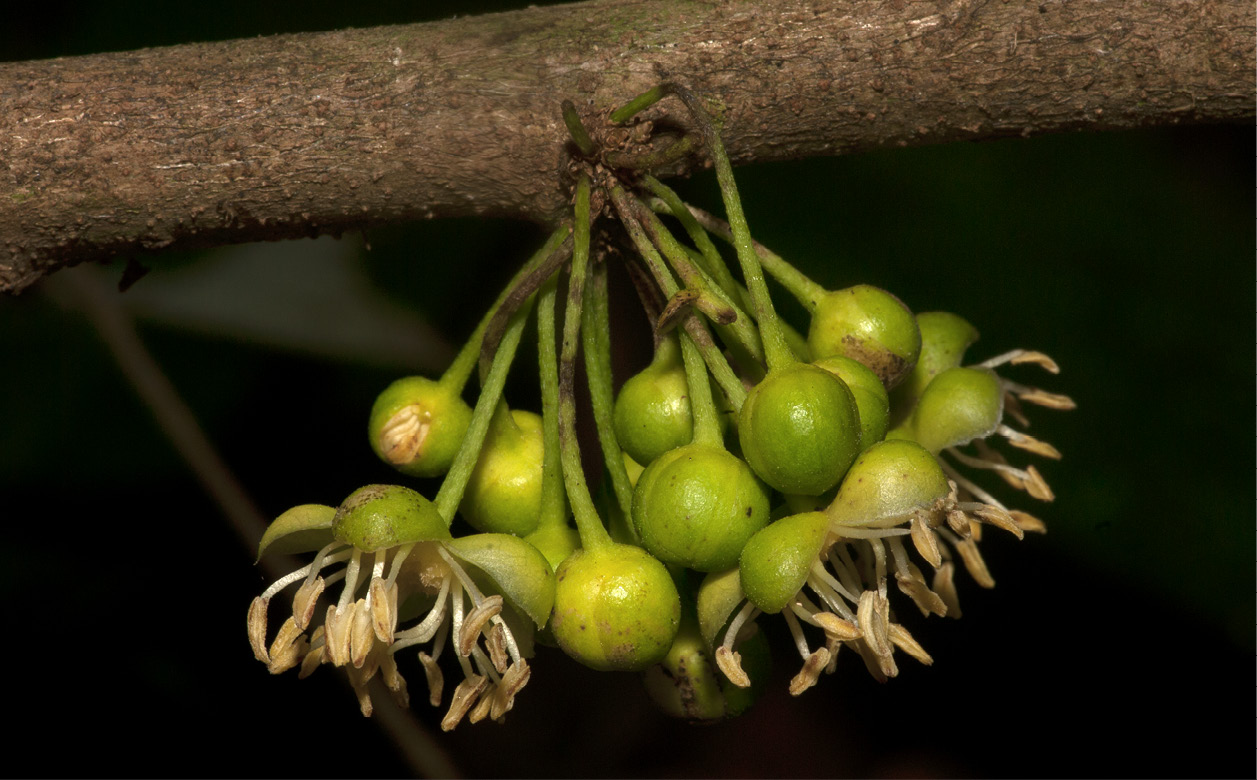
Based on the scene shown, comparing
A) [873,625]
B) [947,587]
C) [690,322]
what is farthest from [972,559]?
[690,322]

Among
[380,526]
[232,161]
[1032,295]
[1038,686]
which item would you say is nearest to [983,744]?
[1038,686]

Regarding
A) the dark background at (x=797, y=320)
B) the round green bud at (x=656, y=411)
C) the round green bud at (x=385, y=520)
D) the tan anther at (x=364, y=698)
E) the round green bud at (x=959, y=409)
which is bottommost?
the dark background at (x=797, y=320)

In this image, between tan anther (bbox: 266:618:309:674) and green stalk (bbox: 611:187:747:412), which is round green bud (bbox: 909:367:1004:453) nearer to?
green stalk (bbox: 611:187:747:412)

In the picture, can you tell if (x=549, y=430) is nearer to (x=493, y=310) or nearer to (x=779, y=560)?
(x=493, y=310)

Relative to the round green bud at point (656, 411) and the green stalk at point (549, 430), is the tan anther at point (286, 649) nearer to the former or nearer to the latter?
the green stalk at point (549, 430)

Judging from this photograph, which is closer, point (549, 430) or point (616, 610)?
point (616, 610)

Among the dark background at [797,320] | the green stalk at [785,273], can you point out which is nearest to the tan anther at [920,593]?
the green stalk at [785,273]

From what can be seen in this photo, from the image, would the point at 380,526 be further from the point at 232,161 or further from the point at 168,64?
the point at 168,64
